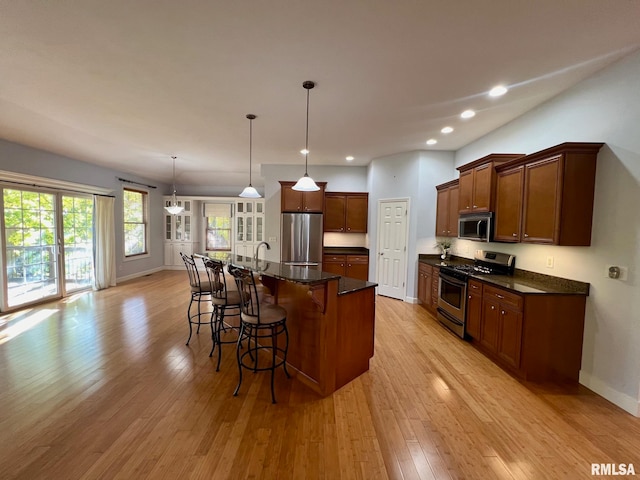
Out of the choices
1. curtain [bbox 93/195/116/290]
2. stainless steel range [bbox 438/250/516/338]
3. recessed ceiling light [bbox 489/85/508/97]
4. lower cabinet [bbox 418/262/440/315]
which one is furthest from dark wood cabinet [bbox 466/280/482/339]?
curtain [bbox 93/195/116/290]

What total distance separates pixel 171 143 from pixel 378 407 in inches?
206

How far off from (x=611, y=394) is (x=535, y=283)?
111 centimetres

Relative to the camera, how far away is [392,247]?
556cm

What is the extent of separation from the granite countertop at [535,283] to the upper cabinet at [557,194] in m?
0.45

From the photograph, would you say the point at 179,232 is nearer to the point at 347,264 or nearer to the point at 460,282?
the point at 347,264

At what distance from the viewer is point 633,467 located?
1.73 meters

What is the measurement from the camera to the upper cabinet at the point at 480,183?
346cm

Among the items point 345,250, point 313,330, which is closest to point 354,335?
point 313,330

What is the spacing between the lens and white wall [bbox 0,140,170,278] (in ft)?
14.5

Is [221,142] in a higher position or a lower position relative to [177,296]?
higher

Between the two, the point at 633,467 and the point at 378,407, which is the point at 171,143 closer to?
the point at 378,407

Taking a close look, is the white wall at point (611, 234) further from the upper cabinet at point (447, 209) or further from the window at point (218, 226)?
the window at point (218, 226)

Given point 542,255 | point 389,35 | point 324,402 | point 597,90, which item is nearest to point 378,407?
point 324,402

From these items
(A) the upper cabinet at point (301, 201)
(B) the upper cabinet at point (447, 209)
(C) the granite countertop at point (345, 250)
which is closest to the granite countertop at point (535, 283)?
(B) the upper cabinet at point (447, 209)
